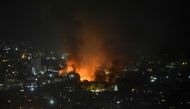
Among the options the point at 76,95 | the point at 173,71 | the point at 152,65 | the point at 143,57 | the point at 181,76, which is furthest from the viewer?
the point at 143,57

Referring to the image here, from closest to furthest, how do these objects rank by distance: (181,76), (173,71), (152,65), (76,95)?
(76,95) < (181,76) < (173,71) < (152,65)

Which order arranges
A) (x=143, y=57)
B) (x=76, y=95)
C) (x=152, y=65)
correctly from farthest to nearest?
(x=143, y=57), (x=152, y=65), (x=76, y=95)

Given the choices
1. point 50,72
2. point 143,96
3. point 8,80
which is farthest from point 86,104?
point 50,72

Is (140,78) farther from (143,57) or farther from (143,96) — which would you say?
(143,57)

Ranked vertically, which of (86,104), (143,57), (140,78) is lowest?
(86,104)

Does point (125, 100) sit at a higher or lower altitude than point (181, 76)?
lower

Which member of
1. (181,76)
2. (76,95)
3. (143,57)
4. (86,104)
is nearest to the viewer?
(86,104)

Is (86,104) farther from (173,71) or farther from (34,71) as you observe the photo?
(34,71)

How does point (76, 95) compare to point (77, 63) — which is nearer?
point (76, 95)

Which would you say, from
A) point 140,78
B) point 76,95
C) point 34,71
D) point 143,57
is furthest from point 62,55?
point 76,95
